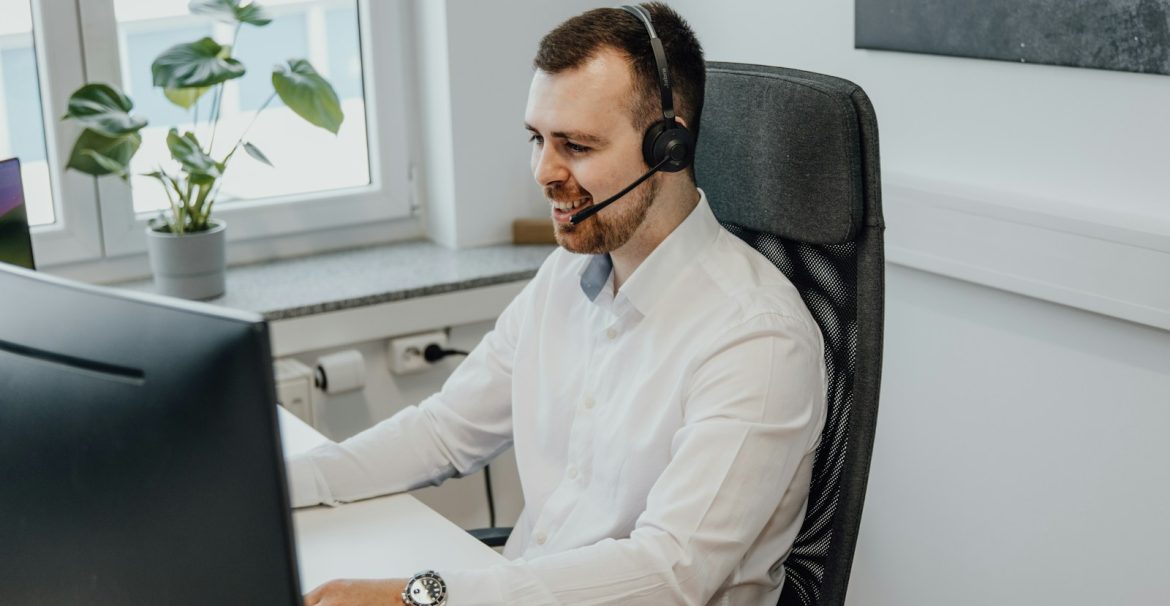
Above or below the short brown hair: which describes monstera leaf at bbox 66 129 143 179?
below

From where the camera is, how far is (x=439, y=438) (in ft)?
5.36

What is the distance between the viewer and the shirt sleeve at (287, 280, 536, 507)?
4.98 feet

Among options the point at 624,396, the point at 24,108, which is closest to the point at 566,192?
the point at 624,396

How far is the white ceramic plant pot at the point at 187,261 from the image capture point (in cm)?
213

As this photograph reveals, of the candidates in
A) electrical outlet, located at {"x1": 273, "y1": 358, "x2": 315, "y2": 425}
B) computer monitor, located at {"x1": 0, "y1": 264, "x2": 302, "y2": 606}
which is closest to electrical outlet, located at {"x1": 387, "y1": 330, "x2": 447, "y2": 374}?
electrical outlet, located at {"x1": 273, "y1": 358, "x2": 315, "y2": 425}

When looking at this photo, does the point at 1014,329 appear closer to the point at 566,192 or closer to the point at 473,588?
the point at 566,192

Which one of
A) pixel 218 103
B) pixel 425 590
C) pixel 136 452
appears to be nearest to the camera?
pixel 136 452

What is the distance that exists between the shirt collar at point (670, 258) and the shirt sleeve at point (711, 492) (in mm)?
140

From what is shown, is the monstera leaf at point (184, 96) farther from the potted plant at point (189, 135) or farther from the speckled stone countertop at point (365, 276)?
the speckled stone countertop at point (365, 276)

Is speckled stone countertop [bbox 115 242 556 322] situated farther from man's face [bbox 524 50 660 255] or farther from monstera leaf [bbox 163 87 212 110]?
man's face [bbox 524 50 660 255]

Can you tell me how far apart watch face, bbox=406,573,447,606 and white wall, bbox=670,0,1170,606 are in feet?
3.34

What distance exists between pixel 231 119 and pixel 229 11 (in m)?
0.34

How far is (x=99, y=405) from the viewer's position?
0.78m

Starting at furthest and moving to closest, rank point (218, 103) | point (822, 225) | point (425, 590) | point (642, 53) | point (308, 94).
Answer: point (218, 103) < point (308, 94) < point (642, 53) < point (822, 225) < point (425, 590)
